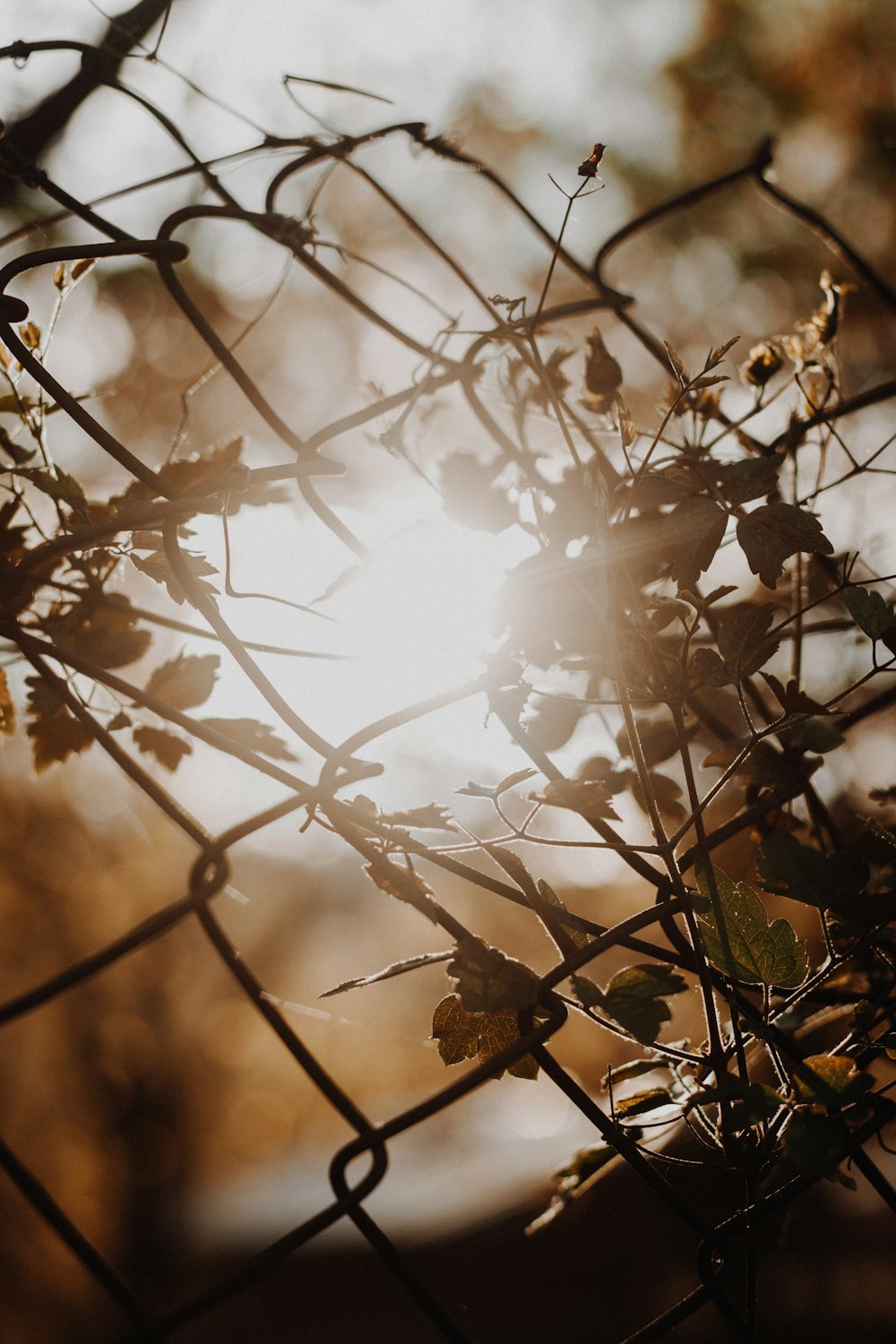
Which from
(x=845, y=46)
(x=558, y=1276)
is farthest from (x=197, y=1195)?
(x=845, y=46)

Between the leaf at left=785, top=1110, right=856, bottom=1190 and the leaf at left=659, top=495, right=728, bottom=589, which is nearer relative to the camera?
the leaf at left=785, top=1110, right=856, bottom=1190

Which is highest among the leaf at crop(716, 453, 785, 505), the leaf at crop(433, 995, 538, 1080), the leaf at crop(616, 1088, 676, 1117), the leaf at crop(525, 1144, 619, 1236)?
the leaf at crop(716, 453, 785, 505)

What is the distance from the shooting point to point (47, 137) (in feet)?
2.95

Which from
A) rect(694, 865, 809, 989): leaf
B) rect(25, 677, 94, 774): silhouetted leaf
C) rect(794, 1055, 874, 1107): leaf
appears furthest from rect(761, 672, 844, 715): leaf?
rect(25, 677, 94, 774): silhouetted leaf

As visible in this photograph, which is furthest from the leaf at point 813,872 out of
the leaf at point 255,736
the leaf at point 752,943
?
the leaf at point 255,736

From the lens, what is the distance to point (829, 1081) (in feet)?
1.83

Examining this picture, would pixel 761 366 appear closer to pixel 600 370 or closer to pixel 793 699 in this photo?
pixel 600 370

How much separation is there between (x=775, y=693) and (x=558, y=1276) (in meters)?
4.80

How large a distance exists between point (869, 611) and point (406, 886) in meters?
0.39

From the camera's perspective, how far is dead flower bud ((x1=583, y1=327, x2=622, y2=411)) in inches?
35.8

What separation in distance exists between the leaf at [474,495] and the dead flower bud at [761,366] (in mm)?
288

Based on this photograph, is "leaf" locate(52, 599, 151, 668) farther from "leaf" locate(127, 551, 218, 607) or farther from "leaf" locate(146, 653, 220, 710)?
"leaf" locate(127, 551, 218, 607)

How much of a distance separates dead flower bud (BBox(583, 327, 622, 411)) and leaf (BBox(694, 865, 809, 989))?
1.78 ft

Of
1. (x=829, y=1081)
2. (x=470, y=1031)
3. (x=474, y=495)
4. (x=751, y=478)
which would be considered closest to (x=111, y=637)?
(x=474, y=495)
